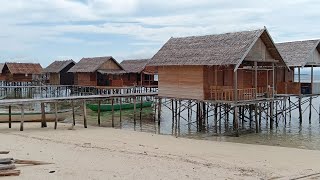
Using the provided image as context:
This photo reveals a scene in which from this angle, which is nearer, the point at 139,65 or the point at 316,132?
the point at 316,132

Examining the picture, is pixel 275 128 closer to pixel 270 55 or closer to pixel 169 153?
pixel 270 55

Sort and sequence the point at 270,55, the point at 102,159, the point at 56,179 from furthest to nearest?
1. the point at 270,55
2. the point at 102,159
3. the point at 56,179

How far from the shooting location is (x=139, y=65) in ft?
134

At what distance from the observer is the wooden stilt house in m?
21.1

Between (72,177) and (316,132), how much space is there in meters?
17.3

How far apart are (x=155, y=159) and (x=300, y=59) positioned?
15.7 metres

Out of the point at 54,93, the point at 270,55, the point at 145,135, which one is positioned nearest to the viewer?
the point at 145,135

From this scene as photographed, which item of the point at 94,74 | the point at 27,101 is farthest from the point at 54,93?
the point at 27,101

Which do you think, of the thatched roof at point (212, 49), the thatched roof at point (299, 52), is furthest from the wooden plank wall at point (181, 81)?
the thatched roof at point (299, 52)

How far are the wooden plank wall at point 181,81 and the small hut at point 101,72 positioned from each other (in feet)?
45.7

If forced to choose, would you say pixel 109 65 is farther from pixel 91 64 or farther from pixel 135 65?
pixel 135 65

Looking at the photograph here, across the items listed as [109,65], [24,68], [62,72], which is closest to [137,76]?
[109,65]

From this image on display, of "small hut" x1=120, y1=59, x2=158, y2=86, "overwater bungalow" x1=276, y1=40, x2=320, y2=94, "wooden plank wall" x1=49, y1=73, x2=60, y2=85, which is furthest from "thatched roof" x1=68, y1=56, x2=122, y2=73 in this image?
"overwater bungalow" x1=276, y1=40, x2=320, y2=94

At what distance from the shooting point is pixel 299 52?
1018 inches
